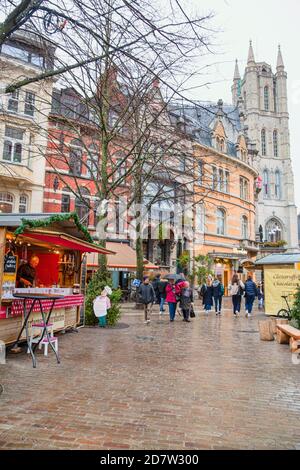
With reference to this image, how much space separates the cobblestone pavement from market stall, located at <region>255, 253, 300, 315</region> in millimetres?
7047

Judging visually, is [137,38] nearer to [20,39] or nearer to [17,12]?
[17,12]

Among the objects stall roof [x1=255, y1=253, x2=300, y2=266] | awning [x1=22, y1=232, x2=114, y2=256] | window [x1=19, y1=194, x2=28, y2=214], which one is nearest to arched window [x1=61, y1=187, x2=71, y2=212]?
window [x1=19, y1=194, x2=28, y2=214]

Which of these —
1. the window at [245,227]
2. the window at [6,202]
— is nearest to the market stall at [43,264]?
the window at [6,202]

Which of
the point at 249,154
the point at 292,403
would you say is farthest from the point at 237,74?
the point at 292,403

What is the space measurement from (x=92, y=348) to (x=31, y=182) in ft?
48.8

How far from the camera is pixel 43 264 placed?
11.6 meters

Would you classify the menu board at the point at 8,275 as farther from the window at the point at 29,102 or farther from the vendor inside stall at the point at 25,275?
the window at the point at 29,102

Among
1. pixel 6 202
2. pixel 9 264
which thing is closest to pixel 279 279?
pixel 9 264

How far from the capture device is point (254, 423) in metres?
3.73

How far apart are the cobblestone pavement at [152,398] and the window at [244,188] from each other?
31.1 meters

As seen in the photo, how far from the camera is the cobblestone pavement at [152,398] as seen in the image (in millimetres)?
3322

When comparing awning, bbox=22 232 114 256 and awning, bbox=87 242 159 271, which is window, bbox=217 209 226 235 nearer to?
awning, bbox=87 242 159 271

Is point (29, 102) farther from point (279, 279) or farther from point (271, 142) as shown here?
point (271, 142)

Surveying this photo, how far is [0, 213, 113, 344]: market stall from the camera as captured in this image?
712 cm
